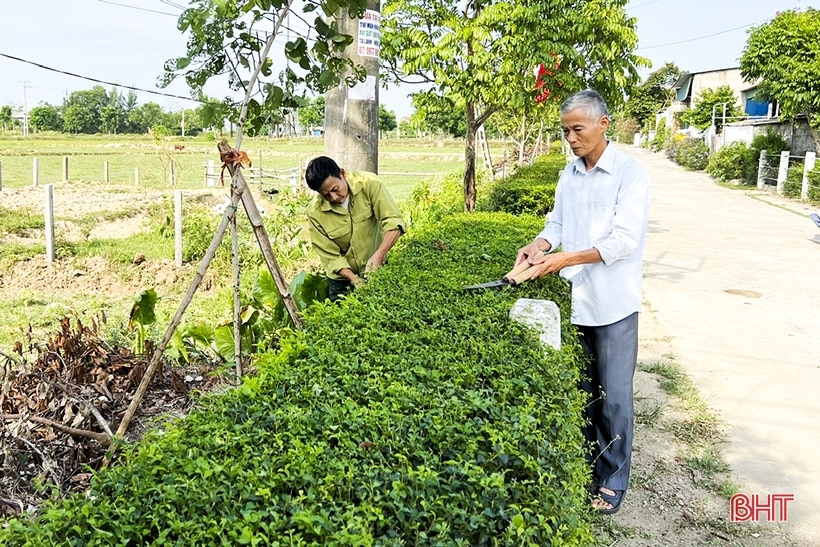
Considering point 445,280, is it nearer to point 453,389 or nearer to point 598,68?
point 453,389

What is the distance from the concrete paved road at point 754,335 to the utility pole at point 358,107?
3.04m

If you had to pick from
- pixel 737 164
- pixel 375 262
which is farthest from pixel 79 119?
pixel 375 262

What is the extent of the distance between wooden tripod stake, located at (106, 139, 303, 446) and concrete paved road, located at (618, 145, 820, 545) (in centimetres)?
272

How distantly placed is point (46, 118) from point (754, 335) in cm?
9049

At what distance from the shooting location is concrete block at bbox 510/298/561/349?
112 inches

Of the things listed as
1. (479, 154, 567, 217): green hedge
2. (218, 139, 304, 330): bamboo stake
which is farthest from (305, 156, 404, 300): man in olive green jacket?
(479, 154, 567, 217): green hedge

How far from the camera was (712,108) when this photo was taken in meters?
42.4

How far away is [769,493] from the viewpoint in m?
3.69

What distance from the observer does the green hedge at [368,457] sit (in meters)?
1.52

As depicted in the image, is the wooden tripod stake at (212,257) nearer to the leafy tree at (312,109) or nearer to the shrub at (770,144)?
the leafy tree at (312,109)

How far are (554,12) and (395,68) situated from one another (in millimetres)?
2110

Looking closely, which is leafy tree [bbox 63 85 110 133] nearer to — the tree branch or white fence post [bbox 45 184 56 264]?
white fence post [bbox 45 184 56 264]

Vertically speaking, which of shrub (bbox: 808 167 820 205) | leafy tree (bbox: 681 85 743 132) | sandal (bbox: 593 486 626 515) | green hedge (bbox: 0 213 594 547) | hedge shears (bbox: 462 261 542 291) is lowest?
sandal (bbox: 593 486 626 515)

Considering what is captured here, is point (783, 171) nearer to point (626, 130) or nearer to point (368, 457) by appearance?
point (368, 457)
